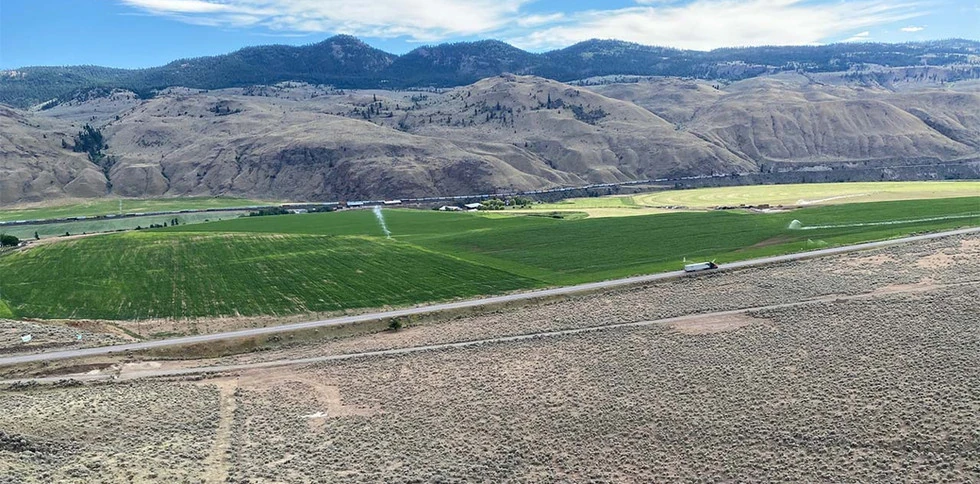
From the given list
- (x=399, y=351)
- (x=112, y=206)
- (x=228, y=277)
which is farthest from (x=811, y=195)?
(x=112, y=206)

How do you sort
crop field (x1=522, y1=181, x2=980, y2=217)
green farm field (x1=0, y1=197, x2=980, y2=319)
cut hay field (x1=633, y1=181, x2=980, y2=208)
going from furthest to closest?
1. cut hay field (x1=633, y1=181, x2=980, y2=208)
2. crop field (x1=522, y1=181, x2=980, y2=217)
3. green farm field (x1=0, y1=197, x2=980, y2=319)

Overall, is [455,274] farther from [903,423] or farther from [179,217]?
[179,217]

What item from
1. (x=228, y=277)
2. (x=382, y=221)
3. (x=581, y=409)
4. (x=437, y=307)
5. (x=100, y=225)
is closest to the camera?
(x=581, y=409)

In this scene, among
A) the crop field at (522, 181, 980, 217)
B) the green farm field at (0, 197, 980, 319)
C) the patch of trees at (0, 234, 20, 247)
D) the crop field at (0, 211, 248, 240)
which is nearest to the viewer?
the green farm field at (0, 197, 980, 319)

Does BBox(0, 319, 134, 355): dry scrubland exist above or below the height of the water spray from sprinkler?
below

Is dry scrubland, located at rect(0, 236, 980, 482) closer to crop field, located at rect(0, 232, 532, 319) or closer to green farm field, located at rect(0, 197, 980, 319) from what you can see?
crop field, located at rect(0, 232, 532, 319)

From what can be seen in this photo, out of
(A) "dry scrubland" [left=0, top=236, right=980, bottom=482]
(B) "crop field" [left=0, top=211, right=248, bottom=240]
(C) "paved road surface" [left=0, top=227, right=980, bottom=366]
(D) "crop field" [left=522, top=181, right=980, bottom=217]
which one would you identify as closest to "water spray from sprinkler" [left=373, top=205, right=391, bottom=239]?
(D) "crop field" [left=522, top=181, right=980, bottom=217]

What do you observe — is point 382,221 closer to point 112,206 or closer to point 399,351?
point 399,351
